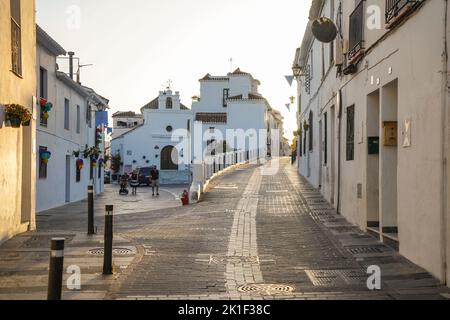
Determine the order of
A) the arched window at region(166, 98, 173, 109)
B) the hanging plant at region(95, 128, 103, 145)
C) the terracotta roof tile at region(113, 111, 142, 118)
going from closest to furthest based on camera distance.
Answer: the hanging plant at region(95, 128, 103, 145) → the arched window at region(166, 98, 173, 109) → the terracotta roof tile at region(113, 111, 142, 118)

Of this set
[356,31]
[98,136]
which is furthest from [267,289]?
[98,136]

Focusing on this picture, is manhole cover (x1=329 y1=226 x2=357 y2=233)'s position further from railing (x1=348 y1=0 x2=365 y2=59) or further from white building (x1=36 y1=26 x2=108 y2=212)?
white building (x1=36 y1=26 x2=108 y2=212)

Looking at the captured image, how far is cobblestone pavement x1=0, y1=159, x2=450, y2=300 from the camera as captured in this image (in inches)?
278

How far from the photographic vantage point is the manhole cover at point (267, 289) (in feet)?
23.2

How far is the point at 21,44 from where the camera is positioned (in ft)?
39.5

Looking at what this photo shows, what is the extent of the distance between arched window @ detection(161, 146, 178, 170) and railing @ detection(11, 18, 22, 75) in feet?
160

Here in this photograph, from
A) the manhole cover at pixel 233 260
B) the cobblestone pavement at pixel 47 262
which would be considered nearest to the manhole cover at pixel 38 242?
the cobblestone pavement at pixel 47 262

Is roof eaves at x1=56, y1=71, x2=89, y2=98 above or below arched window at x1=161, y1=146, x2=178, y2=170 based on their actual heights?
above

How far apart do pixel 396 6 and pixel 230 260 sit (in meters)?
4.87

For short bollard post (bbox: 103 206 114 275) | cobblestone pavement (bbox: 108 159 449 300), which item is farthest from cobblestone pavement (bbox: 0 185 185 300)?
cobblestone pavement (bbox: 108 159 449 300)

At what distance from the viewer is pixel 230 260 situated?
367 inches

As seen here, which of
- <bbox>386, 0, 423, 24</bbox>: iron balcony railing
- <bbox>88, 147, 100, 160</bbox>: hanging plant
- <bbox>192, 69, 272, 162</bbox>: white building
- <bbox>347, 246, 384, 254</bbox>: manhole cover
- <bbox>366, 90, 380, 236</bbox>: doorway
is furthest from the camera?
<bbox>192, 69, 272, 162</bbox>: white building
